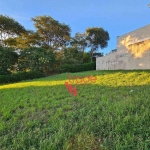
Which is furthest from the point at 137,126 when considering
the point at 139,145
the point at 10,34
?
the point at 10,34

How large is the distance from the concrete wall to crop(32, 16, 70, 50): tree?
29.5 feet

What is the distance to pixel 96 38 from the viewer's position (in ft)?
71.7

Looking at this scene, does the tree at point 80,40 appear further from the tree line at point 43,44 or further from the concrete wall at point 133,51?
the concrete wall at point 133,51

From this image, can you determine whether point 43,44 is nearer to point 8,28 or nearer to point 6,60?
point 8,28

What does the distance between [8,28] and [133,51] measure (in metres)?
13.4

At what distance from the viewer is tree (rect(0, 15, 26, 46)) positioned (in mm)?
14047

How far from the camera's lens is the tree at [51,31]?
17.1 meters

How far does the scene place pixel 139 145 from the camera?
4.76 ft

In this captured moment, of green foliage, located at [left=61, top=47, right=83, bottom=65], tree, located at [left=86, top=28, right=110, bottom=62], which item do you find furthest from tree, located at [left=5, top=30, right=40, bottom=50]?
tree, located at [left=86, top=28, right=110, bottom=62]

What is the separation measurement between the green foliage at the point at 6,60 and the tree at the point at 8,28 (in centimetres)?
438

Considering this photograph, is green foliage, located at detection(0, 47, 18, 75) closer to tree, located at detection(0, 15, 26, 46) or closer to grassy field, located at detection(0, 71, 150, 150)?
tree, located at detection(0, 15, 26, 46)

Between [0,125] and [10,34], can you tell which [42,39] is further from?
[0,125]

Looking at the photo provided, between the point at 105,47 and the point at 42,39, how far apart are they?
1171 cm

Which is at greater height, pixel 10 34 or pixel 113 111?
pixel 10 34
